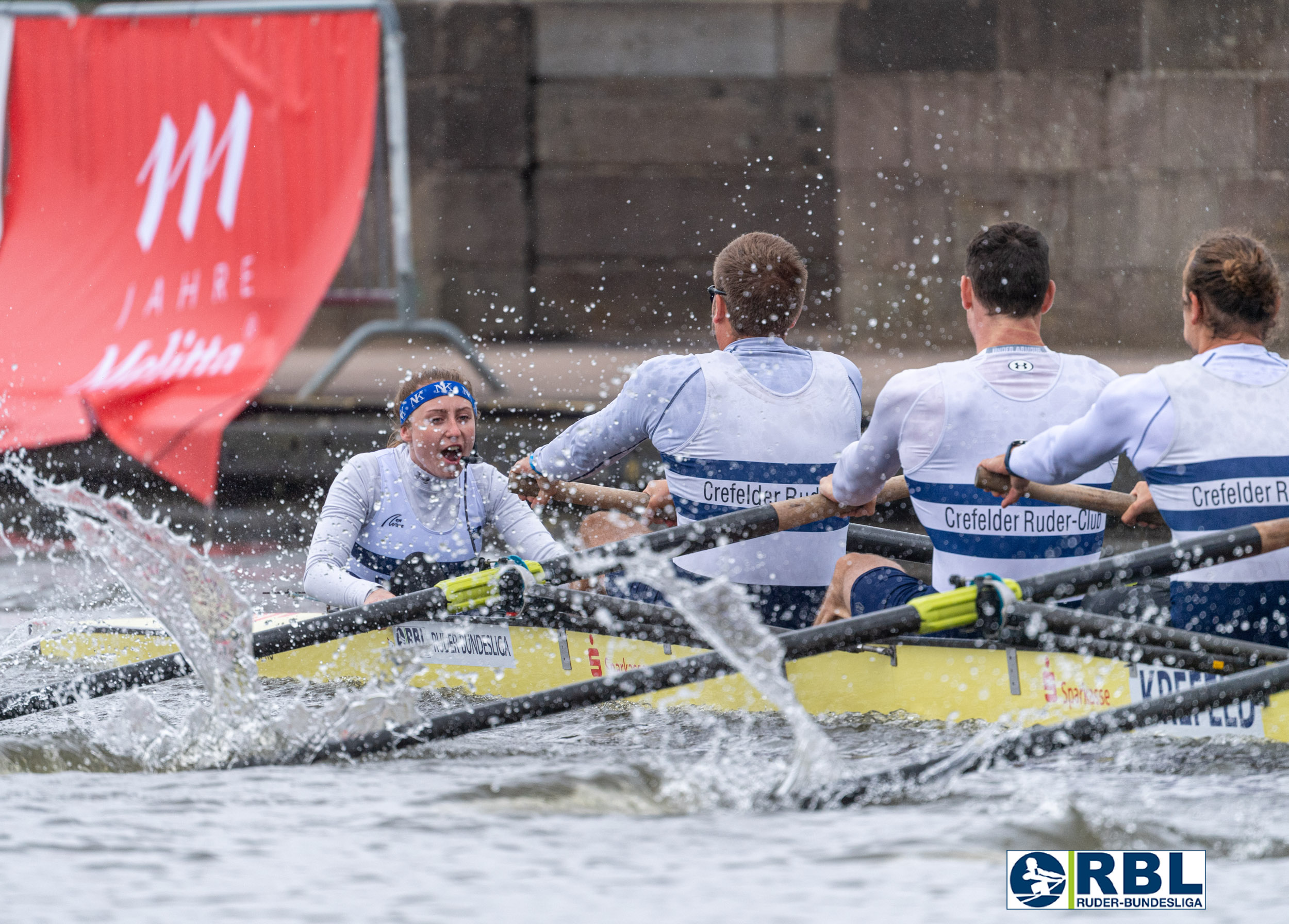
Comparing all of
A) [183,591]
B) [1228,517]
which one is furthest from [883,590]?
[183,591]

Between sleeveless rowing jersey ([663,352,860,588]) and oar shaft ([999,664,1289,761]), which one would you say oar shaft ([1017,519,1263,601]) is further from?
sleeveless rowing jersey ([663,352,860,588])

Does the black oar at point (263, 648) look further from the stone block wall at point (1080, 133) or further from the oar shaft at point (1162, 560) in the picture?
the stone block wall at point (1080, 133)

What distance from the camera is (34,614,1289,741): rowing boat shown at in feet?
14.0

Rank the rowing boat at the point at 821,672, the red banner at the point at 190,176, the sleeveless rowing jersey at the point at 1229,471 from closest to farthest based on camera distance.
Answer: the sleeveless rowing jersey at the point at 1229,471 < the rowing boat at the point at 821,672 < the red banner at the point at 190,176

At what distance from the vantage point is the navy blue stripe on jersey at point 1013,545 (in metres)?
4.39

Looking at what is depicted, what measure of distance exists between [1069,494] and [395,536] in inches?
87.1

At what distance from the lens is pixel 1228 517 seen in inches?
157

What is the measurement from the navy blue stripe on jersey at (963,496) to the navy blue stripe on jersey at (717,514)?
1.64ft

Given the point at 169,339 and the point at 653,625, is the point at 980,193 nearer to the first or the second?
the point at 169,339

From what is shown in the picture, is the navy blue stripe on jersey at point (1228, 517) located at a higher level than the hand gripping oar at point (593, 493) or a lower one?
lower

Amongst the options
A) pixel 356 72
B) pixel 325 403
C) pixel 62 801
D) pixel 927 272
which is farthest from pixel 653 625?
pixel 927 272

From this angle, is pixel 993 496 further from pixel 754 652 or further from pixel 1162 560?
pixel 754 652

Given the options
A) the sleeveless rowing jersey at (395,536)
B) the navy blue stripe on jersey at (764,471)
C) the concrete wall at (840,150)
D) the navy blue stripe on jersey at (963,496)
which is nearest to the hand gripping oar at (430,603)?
the navy blue stripe on jersey at (764,471)

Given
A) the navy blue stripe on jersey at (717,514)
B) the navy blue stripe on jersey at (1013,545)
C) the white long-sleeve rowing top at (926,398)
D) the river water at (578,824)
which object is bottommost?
the river water at (578,824)
